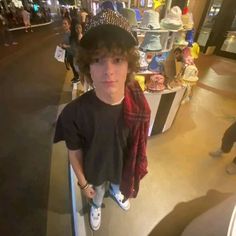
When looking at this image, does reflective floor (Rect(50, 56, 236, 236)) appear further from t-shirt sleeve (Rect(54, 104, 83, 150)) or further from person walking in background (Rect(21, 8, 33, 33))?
person walking in background (Rect(21, 8, 33, 33))

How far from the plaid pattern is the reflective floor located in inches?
18.2

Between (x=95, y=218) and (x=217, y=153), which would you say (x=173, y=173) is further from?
(x=95, y=218)

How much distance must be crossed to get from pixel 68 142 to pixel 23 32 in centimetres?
897

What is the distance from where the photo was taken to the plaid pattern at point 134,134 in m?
0.82

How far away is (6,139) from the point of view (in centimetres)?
218

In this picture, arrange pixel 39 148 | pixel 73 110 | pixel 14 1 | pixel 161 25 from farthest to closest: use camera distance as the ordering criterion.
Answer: pixel 14 1 → pixel 39 148 → pixel 161 25 → pixel 73 110

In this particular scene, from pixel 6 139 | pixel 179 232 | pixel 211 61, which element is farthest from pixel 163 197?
pixel 211 61

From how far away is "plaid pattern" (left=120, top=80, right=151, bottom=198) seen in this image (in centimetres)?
82

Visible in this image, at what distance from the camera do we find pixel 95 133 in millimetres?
827

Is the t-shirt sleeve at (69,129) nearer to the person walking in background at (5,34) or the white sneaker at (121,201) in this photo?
the white sneaker at (121,201)

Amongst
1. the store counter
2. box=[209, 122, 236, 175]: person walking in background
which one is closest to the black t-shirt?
the store counter

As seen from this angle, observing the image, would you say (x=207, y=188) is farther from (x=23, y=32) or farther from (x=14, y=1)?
(x=14, y=1)

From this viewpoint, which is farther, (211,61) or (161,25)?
(211,61)

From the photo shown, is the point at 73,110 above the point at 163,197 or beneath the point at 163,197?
above
